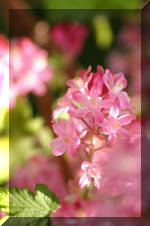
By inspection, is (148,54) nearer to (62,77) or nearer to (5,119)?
(62,77)

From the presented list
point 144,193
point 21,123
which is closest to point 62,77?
point 21,123

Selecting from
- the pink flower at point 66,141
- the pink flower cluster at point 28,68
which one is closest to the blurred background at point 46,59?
the pink flower cluster at point 28,68

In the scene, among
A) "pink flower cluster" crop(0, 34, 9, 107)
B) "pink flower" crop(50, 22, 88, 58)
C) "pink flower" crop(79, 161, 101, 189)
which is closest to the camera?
"pink flower" crop(79, 161, 101, 189)

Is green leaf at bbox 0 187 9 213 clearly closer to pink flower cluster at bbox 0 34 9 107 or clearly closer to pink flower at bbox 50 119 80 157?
pink flower at bbox 50 119 80 157

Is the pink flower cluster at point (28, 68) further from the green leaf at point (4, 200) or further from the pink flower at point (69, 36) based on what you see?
the green leaf at point (4, 200)

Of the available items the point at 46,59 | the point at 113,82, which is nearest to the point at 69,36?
the point at 46,59

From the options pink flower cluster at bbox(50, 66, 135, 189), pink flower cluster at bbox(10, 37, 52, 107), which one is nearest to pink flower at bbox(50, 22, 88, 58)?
pink flower cluster at bbox(10, 37, 52, 107)

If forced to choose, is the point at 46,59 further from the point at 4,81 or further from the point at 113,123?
the point at 113,123
